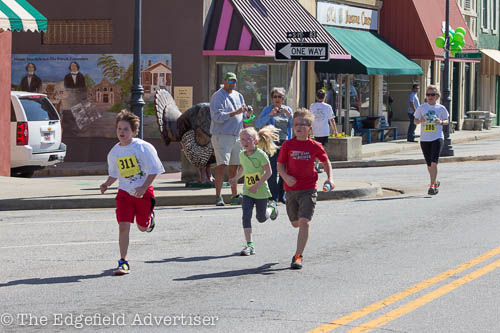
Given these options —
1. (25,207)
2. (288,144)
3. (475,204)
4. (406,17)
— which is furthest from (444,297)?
(406,17)

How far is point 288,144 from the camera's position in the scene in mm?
9539

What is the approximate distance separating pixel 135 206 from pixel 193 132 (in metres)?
7.47

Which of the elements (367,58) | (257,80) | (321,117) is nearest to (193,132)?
(321,117)

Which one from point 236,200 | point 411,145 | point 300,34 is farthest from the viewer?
point 411,145

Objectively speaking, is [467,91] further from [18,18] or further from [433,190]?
[18,18]

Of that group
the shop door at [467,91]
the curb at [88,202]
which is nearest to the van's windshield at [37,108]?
the curb at [88,202]

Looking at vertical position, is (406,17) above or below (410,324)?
above

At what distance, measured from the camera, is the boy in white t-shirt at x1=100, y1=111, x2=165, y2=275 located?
29.9 feet

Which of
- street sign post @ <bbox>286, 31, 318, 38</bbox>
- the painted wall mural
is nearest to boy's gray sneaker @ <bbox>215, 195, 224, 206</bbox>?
street sign post @ <bbox>286, 31, 318, 38</bbox>

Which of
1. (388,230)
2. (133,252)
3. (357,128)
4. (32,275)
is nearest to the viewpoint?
(32,275)

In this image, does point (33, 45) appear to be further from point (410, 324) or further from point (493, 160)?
point (410, 324)

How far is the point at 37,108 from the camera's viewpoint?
20078mm

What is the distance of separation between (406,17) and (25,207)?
74.2 ft

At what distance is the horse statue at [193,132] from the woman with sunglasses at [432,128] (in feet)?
12.0
